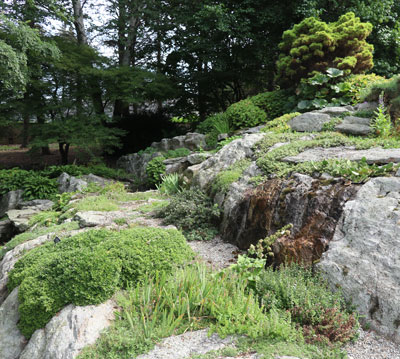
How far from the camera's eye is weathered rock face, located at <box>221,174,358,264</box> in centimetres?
345

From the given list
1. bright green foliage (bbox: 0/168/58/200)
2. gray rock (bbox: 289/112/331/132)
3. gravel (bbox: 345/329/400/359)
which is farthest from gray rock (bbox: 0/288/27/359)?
bright green foliage (bbox: 0/168/58/200)

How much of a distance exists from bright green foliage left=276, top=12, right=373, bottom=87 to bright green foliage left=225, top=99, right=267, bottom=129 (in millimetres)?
1426

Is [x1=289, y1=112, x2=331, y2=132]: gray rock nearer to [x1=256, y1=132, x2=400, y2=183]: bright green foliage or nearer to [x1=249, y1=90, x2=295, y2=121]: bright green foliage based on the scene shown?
[x1=256, y1=132, x2=400, y2=183]: bright green foliage

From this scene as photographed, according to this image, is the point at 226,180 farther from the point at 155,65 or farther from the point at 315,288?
the point at 155,65

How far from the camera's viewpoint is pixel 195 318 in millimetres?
2785

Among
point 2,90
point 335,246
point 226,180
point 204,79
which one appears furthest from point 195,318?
point 204,79

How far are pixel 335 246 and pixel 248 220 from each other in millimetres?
1470

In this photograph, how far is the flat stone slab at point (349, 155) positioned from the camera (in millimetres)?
3904

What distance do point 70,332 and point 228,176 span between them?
3.51 metres

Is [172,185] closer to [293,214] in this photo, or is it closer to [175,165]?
[175,165]

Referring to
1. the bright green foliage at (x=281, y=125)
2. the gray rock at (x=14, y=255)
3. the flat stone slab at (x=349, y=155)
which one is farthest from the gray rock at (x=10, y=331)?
the bright green foliage at (x=281, y=125)

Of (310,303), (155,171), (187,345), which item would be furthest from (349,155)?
(155,171)

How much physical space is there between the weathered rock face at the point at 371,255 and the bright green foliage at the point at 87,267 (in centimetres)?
172

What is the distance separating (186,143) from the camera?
1139cm
